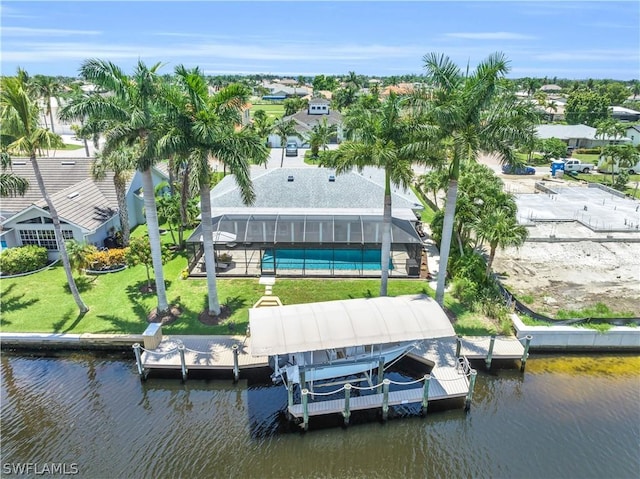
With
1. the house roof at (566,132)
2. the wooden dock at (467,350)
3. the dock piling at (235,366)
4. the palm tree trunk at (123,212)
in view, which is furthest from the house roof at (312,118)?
the dock piling at (235,366)

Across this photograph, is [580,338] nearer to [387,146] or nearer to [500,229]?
[500,229]

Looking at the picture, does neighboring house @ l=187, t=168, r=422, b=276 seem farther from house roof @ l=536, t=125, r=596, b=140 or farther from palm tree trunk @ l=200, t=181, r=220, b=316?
house roof @ l=536, t=125, r=596, b=140

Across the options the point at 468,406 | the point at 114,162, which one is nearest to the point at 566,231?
the point at 468,406

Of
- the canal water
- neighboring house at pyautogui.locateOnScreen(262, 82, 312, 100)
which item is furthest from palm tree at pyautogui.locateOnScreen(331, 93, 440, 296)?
neighboring house at pyautogui.locateOnScreen(262, 82, 312, 100)

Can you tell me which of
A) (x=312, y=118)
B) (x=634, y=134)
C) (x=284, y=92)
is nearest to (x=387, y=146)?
(x=312, y=118)

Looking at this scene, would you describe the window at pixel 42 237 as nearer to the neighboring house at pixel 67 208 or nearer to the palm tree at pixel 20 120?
the neighboring house at pixel 67 208

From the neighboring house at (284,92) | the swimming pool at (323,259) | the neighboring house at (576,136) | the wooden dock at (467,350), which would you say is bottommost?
the wooden dock at (467,350)
